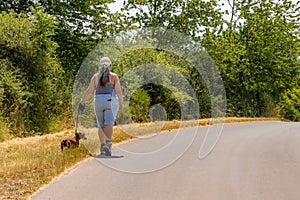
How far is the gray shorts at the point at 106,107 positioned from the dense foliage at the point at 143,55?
484 cm

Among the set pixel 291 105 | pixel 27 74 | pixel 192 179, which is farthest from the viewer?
pixel 291 105

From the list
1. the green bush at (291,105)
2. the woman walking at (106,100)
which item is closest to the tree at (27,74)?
the woman walking at (106,100)

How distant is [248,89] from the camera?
110ft

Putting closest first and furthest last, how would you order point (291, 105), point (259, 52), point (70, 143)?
point (70, 143) < point (259, 52) < point (291, 105)

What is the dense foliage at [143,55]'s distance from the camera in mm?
13977

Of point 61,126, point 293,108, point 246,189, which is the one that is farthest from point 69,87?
point 293,108

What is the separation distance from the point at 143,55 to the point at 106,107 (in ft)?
35.7

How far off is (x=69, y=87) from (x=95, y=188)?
11014 mm

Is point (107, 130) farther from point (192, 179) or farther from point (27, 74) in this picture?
point (27, 74)

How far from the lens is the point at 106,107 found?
8.06 metres

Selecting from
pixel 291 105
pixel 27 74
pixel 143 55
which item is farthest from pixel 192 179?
pixel 291 105

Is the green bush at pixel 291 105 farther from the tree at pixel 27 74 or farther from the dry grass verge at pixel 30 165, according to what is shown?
the dry grass verge at pixel 30 165

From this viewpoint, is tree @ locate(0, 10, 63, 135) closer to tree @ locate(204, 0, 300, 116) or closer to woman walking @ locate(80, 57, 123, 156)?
woman walking @ locate(80, 57, 123, 156)

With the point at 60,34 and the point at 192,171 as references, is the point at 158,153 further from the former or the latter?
the point at 60,34
